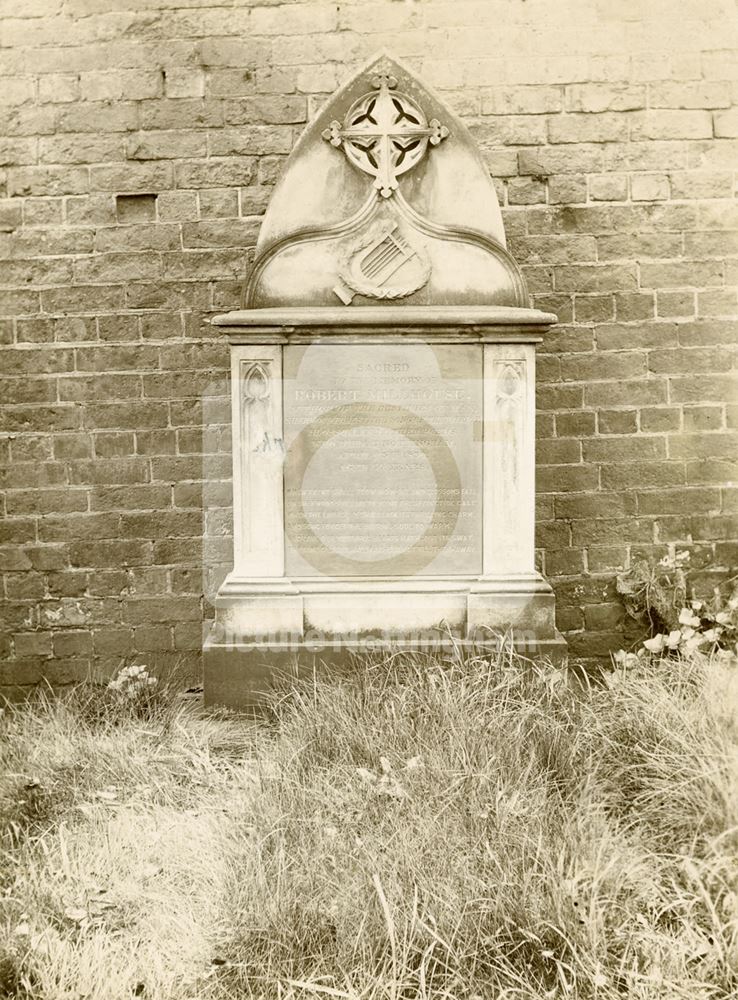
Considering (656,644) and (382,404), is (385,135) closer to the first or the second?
(382,404)

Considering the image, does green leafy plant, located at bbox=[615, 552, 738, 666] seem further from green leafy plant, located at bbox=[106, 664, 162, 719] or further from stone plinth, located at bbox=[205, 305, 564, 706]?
green leafy plant, located at bbox=[106, 664, 162, 719]

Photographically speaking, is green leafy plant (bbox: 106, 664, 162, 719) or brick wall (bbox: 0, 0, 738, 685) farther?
brick wall (bbox: 0, 0, 738, 685)

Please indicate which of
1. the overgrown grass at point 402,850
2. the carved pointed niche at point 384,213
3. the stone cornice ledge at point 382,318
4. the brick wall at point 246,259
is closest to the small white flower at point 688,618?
the brick wall at point 246,259

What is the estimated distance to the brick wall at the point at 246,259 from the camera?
4.57 m

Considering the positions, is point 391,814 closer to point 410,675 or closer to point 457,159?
point 410,675

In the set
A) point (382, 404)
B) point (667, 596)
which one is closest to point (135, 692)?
point (382, 404)

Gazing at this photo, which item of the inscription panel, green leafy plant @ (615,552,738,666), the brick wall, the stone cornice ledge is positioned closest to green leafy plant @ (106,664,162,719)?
the brick wall

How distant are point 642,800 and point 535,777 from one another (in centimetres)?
32

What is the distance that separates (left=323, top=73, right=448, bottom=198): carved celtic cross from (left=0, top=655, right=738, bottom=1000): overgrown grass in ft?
6.56

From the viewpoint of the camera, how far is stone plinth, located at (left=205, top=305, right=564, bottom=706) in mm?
3709

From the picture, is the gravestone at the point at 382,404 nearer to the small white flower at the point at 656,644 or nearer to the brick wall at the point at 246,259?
the small white flower at the point at 656,644

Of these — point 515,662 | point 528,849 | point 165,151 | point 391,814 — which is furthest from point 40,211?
point 528,849

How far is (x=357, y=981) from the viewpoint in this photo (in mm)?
2102

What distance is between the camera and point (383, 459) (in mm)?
3801
